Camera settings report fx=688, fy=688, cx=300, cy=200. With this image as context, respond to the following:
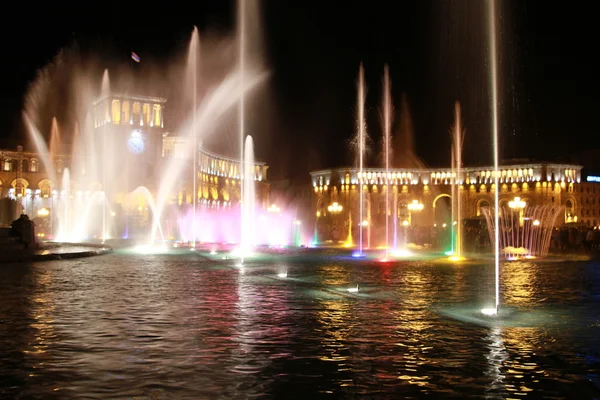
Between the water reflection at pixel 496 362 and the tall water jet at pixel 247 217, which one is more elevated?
the tall water jet at pixel 247 217

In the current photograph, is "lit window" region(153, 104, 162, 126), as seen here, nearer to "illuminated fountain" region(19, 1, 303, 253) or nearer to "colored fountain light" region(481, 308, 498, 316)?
"illuminated fountain" region(19, 1, 303, 253)

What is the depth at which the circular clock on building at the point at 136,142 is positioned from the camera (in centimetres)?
8719

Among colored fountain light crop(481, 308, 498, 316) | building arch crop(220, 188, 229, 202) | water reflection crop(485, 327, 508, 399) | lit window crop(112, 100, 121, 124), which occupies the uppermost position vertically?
lit window crop(112, 100, 121, 124)

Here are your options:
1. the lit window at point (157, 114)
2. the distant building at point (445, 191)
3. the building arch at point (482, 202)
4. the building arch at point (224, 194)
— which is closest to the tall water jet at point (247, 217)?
the lit window at point (157, 114)

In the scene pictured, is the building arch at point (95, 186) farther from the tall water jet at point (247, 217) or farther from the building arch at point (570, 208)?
the building arch at point (570, 208)

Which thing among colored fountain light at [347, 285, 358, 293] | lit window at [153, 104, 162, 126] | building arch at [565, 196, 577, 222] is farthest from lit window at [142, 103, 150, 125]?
building arch at [565, 196, 577, 222]

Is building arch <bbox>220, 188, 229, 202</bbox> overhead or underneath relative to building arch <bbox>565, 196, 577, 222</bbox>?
overhead

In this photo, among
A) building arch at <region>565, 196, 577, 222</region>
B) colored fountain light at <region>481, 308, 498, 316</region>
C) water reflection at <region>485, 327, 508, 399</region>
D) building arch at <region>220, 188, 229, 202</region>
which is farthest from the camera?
building arch at <region>565, 196, 577, 222</region>

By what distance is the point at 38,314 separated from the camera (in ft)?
39.1

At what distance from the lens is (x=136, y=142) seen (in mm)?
87625

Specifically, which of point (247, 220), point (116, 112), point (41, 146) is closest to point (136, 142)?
point (116, 112)

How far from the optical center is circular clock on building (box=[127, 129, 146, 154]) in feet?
286

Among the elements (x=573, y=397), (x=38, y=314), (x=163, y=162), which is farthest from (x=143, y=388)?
(x=163, y=162)

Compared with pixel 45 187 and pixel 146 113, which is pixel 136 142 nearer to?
pixel 146 113
